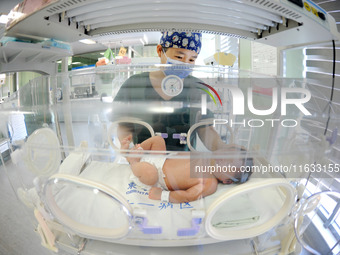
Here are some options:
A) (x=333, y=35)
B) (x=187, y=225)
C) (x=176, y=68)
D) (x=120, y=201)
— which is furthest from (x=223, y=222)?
(x=333, y=35)

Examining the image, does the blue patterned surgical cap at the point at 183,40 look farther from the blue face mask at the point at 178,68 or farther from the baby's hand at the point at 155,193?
the baby's hand at the point at 155,193

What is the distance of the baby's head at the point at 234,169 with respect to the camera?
0.55 m

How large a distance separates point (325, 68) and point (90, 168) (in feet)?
3.57

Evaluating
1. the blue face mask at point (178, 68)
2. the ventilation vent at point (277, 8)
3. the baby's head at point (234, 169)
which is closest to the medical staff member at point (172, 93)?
the blue face mask at point (178, 68)

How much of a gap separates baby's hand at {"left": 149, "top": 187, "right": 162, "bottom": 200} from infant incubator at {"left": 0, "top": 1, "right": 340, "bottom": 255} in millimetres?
15

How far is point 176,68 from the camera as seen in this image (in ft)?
2.48

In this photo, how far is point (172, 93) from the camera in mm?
804

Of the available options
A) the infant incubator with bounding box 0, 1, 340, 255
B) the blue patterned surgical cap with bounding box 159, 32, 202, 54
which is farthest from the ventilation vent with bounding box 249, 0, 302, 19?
the blue patterned surgical cap with bounding box 159, 32, 202, 54

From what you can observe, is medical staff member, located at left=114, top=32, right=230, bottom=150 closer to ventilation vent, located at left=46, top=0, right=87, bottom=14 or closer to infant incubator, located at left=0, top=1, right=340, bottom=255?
infant incubator, located at left=0, top=1, right=340, bottom=255

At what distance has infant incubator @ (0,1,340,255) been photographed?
1.60ft

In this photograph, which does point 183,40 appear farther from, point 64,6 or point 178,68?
point 64,6

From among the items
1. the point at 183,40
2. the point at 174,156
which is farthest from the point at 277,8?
the point at 174,156

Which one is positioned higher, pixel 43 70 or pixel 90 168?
pixel 43 70

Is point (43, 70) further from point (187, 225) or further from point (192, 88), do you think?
point (187, 225)
